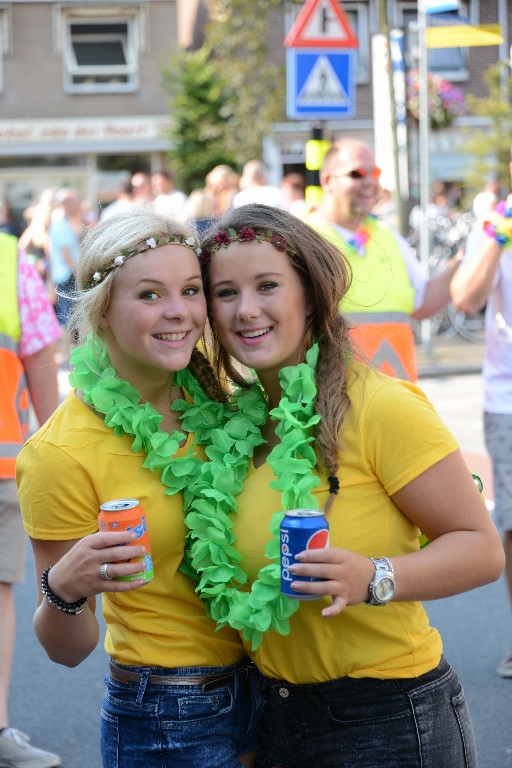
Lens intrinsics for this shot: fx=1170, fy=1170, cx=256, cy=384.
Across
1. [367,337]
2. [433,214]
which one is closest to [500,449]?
[367,337]

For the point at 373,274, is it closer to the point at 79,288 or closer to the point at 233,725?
the point at 79,288

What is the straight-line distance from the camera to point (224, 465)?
2.61 meters

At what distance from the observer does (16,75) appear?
1120 inches

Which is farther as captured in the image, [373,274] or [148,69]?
[148,69]

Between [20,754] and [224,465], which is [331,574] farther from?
[20,754]

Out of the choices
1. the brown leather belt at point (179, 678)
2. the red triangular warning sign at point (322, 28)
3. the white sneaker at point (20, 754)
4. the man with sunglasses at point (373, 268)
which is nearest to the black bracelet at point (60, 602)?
the brown leather belt at point (179, 678)

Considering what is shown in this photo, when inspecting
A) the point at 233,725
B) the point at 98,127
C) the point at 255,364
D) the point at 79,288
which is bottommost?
the point at 233,725

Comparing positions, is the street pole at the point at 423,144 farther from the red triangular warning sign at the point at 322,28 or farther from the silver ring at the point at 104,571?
the silver ring at the point at 104,571

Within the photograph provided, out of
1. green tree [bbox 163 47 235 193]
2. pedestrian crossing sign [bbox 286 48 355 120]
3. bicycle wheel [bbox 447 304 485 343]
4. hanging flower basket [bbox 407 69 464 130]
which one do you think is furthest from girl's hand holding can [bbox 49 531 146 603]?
green tree [bbox 163 47 235 193]

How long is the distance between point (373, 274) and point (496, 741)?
1864mm

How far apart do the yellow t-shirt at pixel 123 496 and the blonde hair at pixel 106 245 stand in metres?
0.22

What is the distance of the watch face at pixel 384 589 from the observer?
2227mm

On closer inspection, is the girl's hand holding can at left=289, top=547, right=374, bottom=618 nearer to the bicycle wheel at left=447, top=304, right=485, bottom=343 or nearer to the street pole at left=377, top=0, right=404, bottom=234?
the street pole at left=377, top=0, right=404, bottom=234

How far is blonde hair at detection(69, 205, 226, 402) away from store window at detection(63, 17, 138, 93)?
26.6 metres
